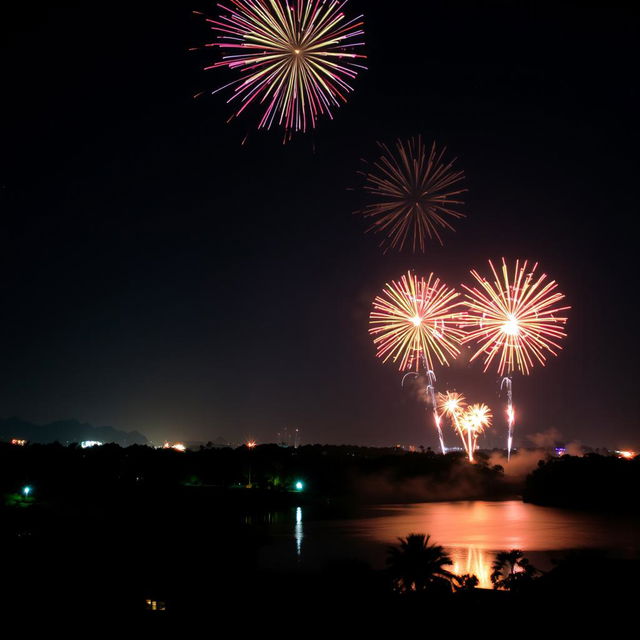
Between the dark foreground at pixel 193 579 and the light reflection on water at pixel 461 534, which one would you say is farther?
the light reflection on water at pixel 461 534

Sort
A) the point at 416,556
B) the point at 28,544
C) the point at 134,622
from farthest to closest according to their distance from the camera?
the point at 28,544 < the point at 416,556 < the point at 134,622

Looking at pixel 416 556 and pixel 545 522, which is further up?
pixel 416 556

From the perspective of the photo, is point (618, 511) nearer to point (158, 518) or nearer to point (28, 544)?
point (158, 518)

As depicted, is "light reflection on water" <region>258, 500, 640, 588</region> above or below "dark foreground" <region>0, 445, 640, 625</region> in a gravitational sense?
below

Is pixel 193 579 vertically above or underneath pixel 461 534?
above

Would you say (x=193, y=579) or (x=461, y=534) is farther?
(x=461, y=534)

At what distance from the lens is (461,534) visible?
80250 mm

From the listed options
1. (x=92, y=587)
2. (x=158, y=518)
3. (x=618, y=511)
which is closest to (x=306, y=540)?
(x=158, y=518)

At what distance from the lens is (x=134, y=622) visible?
63.5 feet

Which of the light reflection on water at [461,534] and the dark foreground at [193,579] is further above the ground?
the dark foreground at [193,579]

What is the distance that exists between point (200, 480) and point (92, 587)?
103680 mm

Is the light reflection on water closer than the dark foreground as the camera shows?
No

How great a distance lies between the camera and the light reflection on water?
59469mm

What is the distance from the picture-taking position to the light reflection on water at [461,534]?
59.5 metres
